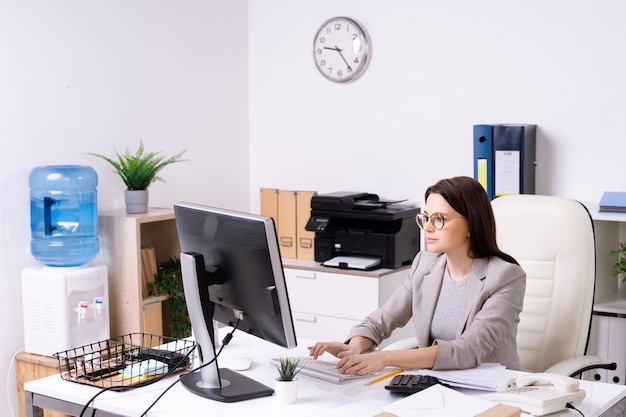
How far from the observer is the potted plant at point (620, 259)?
11.6 ft

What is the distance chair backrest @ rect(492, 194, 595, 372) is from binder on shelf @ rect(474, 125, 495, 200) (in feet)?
3.64

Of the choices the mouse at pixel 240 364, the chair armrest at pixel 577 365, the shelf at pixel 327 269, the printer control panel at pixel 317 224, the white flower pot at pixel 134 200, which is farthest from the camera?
the printer control panel at pixel 317 224

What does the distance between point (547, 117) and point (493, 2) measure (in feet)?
2.19

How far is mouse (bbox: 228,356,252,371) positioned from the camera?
230 cm

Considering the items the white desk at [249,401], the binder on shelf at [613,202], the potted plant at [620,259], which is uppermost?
the binder on shelf at [613,202]

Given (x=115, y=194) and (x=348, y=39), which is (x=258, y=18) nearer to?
(x=348, y=39)

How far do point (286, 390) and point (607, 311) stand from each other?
1.96 metres

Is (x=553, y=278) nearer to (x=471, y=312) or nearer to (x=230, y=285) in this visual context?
(x=471, y=312)

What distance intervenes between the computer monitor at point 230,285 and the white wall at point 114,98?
166 centimetres

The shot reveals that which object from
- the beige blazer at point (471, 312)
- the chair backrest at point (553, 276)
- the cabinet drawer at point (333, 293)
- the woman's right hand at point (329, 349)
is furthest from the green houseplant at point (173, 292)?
the chair backrest at point (553, 276)

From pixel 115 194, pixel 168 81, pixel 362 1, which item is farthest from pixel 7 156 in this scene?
pixel 362 1

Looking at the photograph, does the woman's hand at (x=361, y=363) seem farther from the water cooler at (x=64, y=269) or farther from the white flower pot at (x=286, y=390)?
the water cooler at (x=64, y=269)

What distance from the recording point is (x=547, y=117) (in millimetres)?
3979

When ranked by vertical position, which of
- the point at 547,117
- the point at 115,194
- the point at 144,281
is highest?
the point at 547,117
